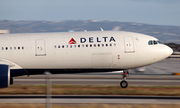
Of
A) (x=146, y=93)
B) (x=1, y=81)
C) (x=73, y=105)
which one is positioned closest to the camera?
(x=73, y=105)

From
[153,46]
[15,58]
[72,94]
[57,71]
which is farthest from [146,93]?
[15,58]

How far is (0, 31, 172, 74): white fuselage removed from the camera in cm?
2575

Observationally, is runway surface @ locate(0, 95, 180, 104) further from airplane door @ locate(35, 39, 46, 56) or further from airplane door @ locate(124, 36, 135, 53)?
airplane door @ locate(124, 36, 135, 53)

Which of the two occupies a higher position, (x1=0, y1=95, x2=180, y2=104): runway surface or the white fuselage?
the white fuselage

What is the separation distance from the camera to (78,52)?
84.5ft

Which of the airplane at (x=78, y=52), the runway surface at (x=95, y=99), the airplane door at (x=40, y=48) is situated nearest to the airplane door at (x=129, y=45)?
the airplane at (x=78, y=52)

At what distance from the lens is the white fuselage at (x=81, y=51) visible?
84.5ft

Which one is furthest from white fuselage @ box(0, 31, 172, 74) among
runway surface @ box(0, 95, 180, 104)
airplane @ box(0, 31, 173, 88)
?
runway surface @ box(0, 95, 180, 104)

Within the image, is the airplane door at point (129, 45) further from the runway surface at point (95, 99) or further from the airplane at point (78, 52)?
the runway surface at point (95, 99)

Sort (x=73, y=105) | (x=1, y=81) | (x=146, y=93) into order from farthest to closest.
Answer: 1. (x=146, y=93)
2. (x=1, y=81)
3. (x=73, y=105)

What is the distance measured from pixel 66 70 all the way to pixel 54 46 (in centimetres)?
256

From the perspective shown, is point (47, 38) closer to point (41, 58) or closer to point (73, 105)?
point (41, 58)

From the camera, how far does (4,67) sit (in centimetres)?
2453

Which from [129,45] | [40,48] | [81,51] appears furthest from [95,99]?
[40,48]
